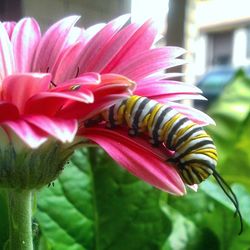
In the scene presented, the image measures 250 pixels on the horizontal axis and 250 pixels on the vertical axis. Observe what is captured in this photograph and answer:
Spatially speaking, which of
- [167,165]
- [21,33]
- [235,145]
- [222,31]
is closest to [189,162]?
[167,165]

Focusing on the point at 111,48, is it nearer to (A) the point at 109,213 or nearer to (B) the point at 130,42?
(B) the point at 130,42

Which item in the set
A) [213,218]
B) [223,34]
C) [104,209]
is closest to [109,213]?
[104,209]

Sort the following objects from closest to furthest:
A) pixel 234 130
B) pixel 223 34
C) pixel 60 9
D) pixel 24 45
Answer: pixel 24 45 < pixel 234 130 < pixel 60 9 < pixel 223 34

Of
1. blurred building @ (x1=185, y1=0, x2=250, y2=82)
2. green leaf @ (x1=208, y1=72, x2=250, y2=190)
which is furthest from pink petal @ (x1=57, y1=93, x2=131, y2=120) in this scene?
blurred building @ (x1=185, y1=0, x2=250, y2=82)

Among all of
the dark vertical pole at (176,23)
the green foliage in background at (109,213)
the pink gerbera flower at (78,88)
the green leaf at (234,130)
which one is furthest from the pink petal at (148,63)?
the dark vertical pole at (176,23)

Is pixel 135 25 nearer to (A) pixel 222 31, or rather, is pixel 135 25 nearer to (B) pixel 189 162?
(B) pixel 189 162

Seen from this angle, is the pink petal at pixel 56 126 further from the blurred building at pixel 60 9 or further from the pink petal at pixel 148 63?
the blurred building at pixel 60 9
